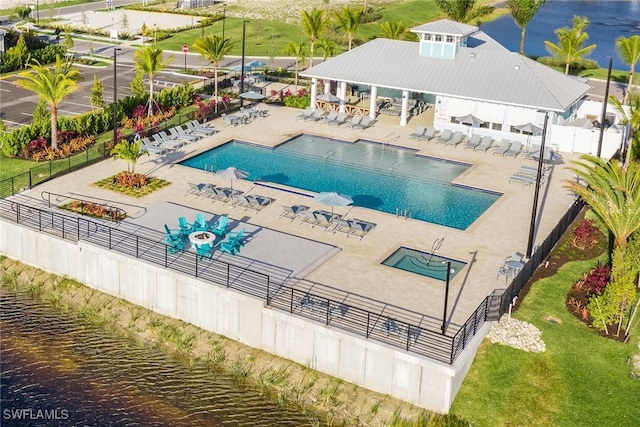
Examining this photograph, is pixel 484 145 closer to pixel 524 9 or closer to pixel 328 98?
pixel 328 98

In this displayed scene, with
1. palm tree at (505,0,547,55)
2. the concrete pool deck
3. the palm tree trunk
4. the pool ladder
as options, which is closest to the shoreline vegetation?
the concrete pool deck

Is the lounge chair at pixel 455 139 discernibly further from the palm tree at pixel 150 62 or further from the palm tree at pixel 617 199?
the palm tree at pixel 150 62

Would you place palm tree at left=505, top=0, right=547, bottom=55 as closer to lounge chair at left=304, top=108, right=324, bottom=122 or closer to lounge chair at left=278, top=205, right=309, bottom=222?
lounge chair at left=304, top=108, right=324, bottom=122

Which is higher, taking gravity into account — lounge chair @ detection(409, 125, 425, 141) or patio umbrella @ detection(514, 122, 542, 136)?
patio umbrella @ detection(514, 122, 542, 136)

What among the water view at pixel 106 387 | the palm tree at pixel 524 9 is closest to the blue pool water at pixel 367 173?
the water view at pixel 106 387

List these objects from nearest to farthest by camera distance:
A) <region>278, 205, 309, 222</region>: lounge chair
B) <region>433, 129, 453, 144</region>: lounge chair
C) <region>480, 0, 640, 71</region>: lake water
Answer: <region>278, 205, 309, 222</region>: lounge chair, <region>433, 129, 453, 144</region>: lounge chair, <region>480, 0, 640, 71</region>: lake water
